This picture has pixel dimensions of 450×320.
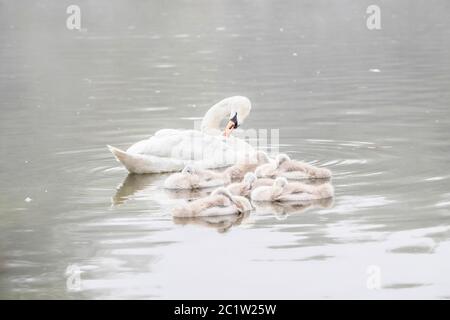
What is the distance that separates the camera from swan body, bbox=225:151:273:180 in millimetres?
13758

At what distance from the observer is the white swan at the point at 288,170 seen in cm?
1315

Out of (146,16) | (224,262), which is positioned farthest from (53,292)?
(146,16)

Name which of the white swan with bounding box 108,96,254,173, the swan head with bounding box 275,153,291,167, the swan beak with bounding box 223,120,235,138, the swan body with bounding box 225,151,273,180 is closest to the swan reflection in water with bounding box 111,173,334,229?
the white swan with bounding box 108,96,254,173

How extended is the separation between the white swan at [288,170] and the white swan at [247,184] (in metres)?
0.48

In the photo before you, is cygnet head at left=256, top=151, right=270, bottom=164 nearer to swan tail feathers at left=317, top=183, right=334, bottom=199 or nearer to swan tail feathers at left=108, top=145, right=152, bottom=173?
swan tail feathers at left=108, top=145, right=152, bottom=173

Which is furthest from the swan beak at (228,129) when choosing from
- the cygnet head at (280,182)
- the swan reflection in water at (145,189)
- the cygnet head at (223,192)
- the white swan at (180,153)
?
the cygnet head at (223,192)

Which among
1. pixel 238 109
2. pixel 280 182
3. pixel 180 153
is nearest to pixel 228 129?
pixel 238 109

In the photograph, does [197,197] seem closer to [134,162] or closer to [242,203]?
[242,203]

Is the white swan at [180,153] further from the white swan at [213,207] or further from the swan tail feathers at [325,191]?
the white swan at [213,207]

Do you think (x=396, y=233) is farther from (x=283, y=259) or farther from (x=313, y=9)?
(x=313, y=9)

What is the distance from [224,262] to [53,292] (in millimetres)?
1575

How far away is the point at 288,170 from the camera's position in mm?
13211

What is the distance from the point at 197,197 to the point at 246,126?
544cm

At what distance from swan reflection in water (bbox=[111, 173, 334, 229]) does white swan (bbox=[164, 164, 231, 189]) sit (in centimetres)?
7
